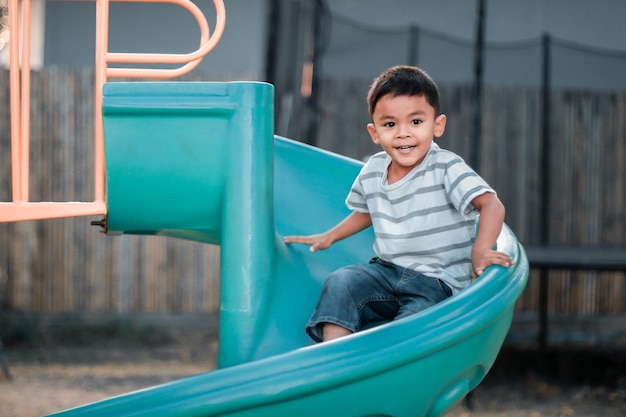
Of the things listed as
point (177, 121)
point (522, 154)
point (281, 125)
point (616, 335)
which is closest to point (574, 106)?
point (522, 154)

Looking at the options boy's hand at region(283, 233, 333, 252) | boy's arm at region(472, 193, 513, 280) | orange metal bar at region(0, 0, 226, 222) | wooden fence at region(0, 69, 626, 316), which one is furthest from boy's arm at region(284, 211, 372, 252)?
wooden fence at region(0, 69, 626, 316)

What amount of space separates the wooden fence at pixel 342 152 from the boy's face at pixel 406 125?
11.5 feet

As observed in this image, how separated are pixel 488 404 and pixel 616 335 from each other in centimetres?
196

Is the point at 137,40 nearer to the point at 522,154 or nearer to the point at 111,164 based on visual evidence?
the point at 522,154

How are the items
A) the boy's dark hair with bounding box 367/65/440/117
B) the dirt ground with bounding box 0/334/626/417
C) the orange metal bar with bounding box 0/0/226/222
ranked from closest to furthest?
the orange metal bar with bounding box 0/0/226/222 → the boy's dark hair with bounding box 367/65/440/117 → the dirt ground with bounding box 0/334/626/417

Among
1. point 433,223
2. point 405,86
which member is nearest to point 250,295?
point 433,223

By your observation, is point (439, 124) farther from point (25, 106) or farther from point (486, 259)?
point (25, 106)

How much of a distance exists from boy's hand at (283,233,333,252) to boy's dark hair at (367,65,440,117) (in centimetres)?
37

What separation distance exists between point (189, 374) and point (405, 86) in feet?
9.06

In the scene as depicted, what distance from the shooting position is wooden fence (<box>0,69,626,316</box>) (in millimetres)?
5293

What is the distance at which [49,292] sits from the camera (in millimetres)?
5301

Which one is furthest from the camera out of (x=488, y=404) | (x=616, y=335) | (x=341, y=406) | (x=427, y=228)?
(x=616, y=335)

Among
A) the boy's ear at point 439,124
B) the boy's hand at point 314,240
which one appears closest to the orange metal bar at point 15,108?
the boy's hand at point 314,240

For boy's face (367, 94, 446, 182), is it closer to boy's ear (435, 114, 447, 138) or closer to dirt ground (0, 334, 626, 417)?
boy's ear (435, 114, 447, 138)
